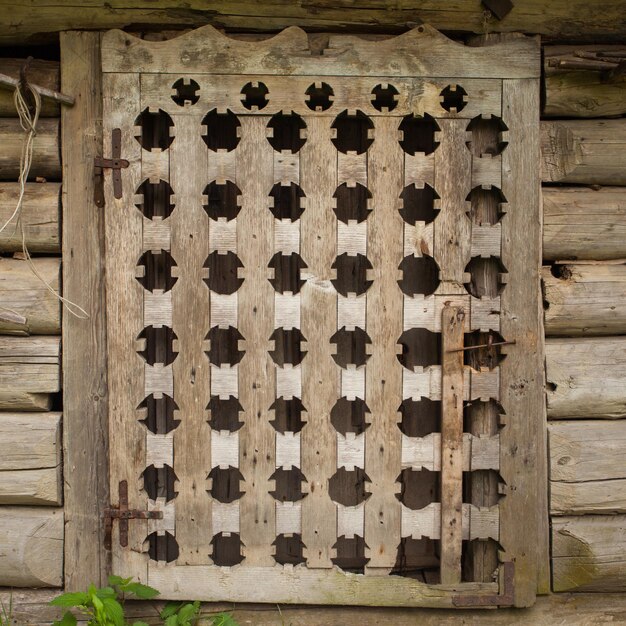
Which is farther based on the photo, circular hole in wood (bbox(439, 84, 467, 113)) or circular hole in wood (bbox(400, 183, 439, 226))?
circular hole in wood (bbox(400, 183, 439, 226))

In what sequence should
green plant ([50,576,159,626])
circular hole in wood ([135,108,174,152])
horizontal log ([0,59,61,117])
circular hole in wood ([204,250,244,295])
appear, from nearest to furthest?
green plant ([50,576,159,626])
horizontal log ([0,59,61,117])
circular hole in wood ([135,108,174,152])
circular hole in wood ([204,250,244,295])

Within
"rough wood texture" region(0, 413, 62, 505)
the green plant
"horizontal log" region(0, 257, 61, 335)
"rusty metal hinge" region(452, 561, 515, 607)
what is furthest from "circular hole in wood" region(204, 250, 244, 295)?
"rusty metal hinge" region(452, 561, 515, 607)

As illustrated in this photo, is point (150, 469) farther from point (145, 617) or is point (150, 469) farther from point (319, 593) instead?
point (319, 593)

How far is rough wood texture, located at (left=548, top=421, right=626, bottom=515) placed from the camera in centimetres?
253

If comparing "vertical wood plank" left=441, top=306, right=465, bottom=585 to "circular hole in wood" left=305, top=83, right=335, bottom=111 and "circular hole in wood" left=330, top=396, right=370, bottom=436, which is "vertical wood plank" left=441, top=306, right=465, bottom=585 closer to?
"circular hole in wood" left=330, top=396, right=370, bottom=436

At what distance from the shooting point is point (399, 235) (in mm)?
2477

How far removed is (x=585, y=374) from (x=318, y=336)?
1104 millimetres

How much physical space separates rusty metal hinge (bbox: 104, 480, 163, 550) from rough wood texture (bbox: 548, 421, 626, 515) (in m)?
1.64

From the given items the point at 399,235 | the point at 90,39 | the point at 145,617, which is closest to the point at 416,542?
the point at 145,617

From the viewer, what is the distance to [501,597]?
8.28 feet

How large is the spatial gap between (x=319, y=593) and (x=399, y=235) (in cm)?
149

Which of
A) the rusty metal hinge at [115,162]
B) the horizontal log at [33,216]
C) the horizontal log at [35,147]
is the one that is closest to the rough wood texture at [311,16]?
the horizontal log at [35,147]

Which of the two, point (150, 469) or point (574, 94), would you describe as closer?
point (574, 94)

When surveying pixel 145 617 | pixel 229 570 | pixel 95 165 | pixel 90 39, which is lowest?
pixel 145 617
